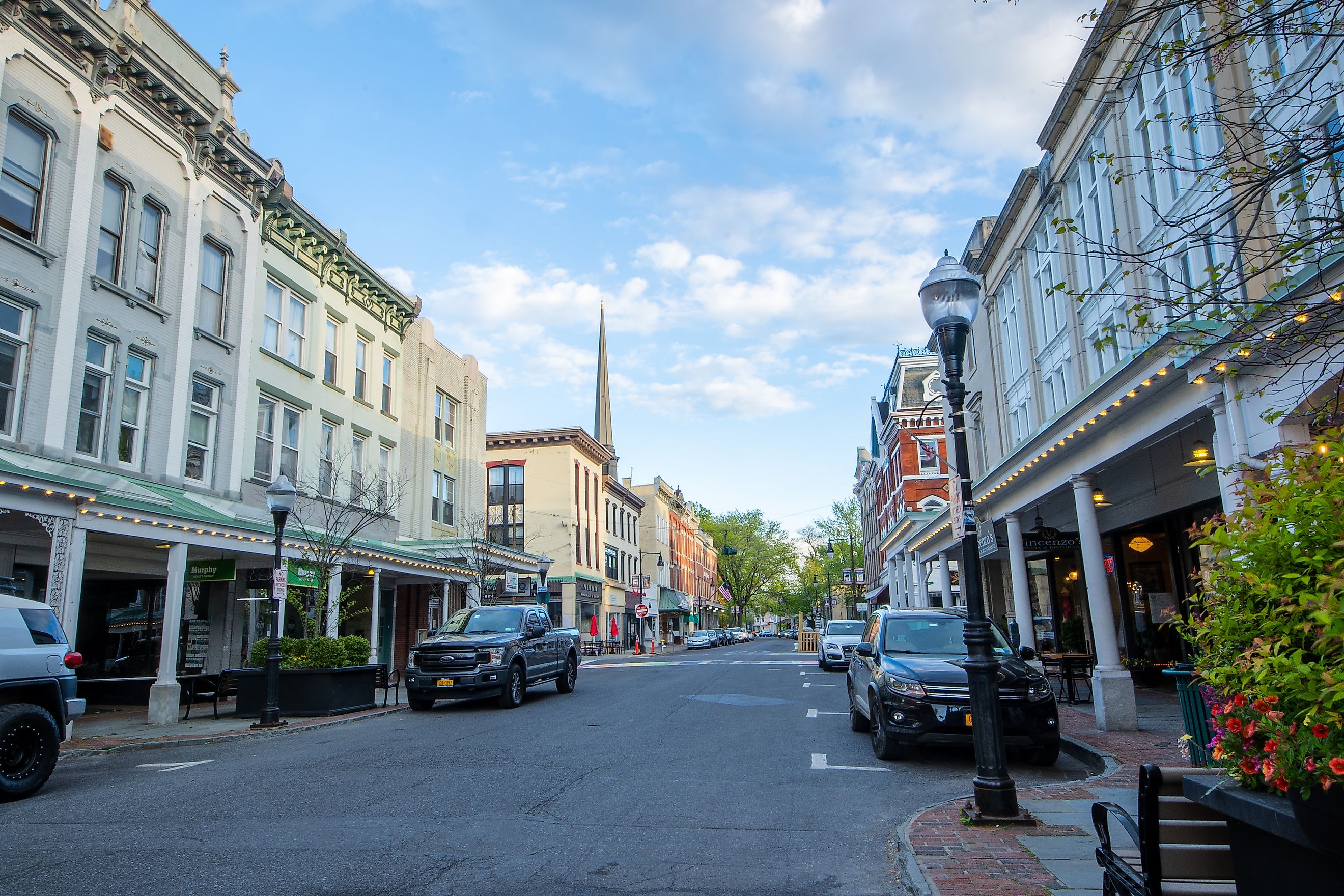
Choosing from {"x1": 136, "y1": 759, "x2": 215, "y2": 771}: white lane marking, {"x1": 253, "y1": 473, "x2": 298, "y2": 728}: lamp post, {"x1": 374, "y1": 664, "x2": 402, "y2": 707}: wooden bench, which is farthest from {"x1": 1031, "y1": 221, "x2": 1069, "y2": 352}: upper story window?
{"x1": 136, "y1": 759, "x2": 215, "y2": 771}: white lane marking

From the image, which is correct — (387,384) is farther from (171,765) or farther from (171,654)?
(171,765)

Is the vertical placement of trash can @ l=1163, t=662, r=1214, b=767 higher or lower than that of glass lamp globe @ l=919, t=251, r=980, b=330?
lower

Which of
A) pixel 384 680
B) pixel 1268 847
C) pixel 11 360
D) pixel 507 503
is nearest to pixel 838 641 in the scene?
pixel 384 680

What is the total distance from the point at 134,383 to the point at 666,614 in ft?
216

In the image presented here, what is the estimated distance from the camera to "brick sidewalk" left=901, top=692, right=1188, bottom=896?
16.8 ft

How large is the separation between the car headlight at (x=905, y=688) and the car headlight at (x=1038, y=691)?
1.17 meters

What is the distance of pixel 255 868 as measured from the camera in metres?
5.75

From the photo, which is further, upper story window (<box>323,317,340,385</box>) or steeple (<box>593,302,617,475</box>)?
steeple (<box>593,302,617,475</box>)

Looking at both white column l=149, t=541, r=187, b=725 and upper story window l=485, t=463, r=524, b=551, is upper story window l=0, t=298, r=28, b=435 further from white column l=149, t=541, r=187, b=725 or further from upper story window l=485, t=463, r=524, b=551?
upper story window l=485, t=463, r=524, b=551

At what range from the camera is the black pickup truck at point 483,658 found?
53.6 ft

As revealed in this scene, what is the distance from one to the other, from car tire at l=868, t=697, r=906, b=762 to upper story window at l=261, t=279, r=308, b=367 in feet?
59.8

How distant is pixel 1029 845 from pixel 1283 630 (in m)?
4.26

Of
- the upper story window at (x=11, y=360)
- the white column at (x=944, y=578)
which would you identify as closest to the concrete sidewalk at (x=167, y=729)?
the upper story window at (x=11, y=360)

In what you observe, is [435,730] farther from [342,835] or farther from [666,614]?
[666,614]
